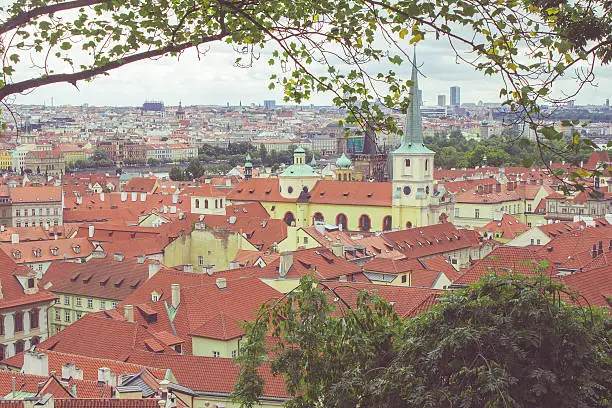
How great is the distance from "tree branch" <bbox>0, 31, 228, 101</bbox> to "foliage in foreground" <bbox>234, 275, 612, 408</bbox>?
14.0 ft

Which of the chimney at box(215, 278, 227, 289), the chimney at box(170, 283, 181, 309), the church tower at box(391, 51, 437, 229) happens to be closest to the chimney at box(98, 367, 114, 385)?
the chimney at box(170, 283, 181, 309)

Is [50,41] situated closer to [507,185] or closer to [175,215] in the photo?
[175,215]

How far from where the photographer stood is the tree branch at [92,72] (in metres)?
9.47

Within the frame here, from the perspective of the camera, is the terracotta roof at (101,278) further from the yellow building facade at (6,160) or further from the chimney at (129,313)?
the yellow building facade at (6,160)

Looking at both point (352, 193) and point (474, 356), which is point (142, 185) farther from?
point (474, 356)

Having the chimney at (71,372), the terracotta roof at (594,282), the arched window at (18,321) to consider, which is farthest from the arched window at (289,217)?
the chimney at (71,372)

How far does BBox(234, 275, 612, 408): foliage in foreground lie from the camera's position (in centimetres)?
1042

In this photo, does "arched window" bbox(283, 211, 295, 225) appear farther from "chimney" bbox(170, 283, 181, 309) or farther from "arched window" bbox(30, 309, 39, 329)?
"chimney" bbox(170, 283, 181, 309)

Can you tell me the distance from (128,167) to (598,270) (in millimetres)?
179057

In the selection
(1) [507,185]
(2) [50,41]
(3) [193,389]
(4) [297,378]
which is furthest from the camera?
(1) [507,185]

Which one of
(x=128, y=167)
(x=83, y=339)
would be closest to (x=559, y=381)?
(x=83, y=339)

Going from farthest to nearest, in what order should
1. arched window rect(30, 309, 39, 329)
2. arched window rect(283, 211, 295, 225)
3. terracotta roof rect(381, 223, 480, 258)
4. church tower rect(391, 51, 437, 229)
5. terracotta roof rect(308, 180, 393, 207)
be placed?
arched window rect(283, 211, 295, 225)
terracotta roof rect(308, 180, 393, 207)
church tower rect(391, 51, 437, 229)
terracotta roof rect(381, 223, 480, 258)
arched window rect(30, 309, 39, 329)

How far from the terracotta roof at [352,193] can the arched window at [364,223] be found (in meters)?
1.21

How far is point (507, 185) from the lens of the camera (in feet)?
308
